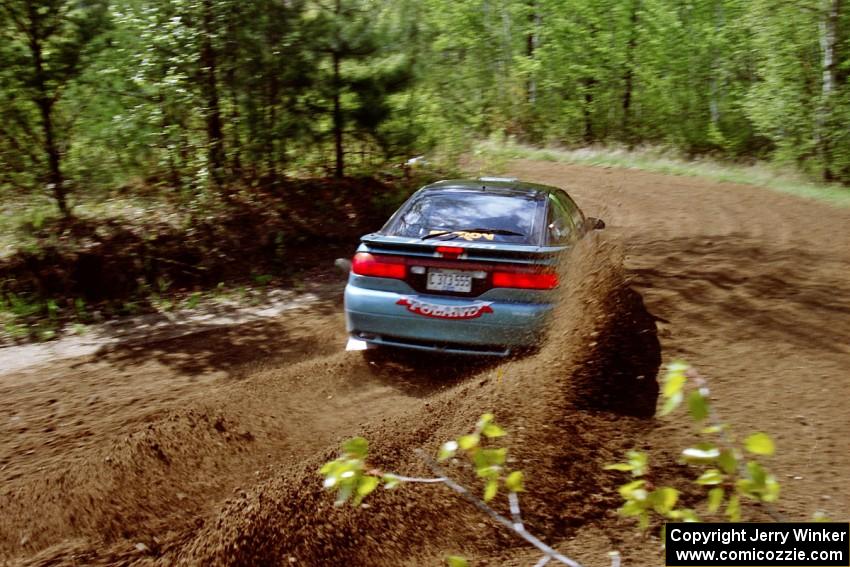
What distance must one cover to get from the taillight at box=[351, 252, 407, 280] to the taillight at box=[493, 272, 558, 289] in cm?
85

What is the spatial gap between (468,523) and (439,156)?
11.5m

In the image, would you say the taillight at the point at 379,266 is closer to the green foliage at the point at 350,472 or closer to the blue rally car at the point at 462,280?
the blue rally car at the point at 462,280

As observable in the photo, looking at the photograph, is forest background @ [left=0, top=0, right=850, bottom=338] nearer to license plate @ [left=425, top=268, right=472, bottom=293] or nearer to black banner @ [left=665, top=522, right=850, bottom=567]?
license plate @ [left=425, top=268, right=472, bottom=293]

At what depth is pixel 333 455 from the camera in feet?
15.0

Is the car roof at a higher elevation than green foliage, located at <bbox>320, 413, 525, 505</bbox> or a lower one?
higher

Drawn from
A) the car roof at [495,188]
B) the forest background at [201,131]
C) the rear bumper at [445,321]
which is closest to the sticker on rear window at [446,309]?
→ the rear bumper at [445,321]

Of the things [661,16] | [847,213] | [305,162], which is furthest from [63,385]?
[661,16]

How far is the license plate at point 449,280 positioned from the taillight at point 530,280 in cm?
29

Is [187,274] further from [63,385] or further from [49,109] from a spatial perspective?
[63,385]

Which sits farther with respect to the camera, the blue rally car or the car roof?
the car roof

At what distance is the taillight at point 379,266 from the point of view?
5.86 metres

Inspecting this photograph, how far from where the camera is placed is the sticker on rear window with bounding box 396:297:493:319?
5.61 meters

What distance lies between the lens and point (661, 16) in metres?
31.0

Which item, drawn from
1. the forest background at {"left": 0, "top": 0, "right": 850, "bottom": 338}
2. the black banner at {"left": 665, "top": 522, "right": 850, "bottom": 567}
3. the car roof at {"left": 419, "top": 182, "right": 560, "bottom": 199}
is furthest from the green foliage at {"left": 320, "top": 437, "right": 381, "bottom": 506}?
the forest background at {"left": 0, "top": 0, "right": 850, "bottom": 338}
